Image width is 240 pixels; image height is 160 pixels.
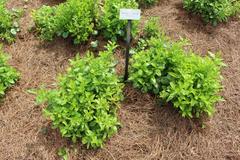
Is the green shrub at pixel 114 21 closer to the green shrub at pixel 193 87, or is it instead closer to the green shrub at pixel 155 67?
the green shrub at pixel 155 67

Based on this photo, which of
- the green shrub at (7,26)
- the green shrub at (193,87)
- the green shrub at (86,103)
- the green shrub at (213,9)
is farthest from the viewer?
the green shrub at (213,9)

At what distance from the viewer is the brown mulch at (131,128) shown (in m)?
3.25

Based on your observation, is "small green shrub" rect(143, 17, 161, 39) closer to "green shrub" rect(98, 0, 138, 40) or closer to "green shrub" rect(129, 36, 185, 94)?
"green shrub" rect(98, 0, 138, 40)

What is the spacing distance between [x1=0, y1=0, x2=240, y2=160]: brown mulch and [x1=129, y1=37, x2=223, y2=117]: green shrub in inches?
7.6

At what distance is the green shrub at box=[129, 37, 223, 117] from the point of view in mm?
3215

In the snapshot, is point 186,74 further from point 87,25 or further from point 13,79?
point 13,79

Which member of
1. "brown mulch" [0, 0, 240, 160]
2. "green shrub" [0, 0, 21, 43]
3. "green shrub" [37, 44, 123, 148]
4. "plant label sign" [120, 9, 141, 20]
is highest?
"plant label sign" [120, 9, 141, 20]

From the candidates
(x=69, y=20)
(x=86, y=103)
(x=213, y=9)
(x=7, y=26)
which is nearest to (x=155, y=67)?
(x=86, y=103)

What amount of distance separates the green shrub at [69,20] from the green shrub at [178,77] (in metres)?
0.84

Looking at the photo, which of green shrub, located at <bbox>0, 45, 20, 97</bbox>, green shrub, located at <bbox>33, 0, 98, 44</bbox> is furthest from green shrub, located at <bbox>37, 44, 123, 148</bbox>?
green shrub, located at <bbox>33, 0, 98, 44</bbox>

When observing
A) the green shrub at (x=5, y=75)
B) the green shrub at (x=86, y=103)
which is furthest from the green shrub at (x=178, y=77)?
the green shrub at (x=5, y=75)

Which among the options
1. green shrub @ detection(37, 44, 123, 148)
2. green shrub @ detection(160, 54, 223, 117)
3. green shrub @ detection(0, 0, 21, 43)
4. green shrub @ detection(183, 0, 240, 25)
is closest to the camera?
green shrub @ detection(37, 44, 123, 148)

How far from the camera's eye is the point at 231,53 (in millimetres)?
4227

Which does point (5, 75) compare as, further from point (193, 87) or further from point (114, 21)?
point (193, 87)
